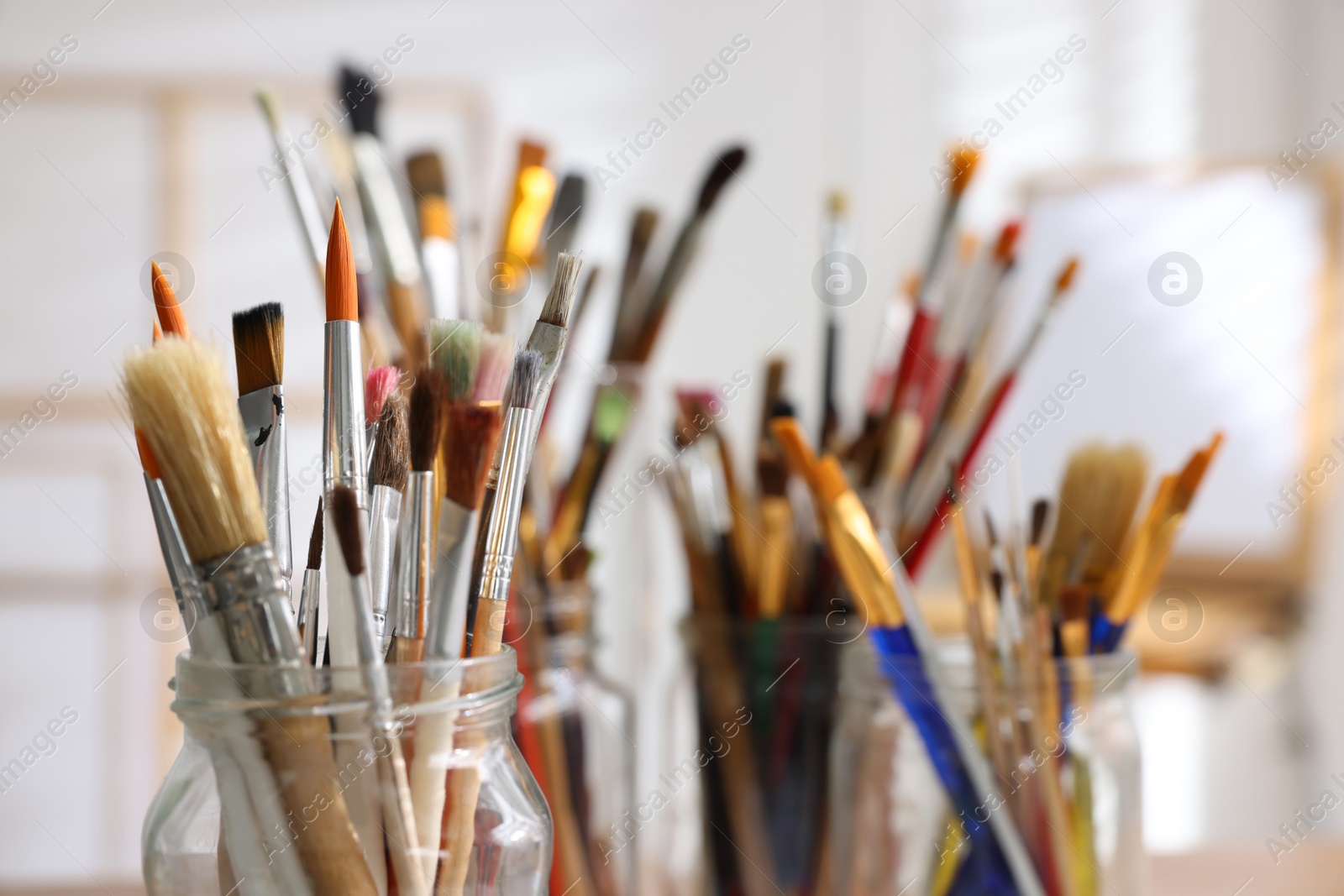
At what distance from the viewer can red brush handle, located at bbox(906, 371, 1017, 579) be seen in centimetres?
33

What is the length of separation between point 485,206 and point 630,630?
1.05 metres

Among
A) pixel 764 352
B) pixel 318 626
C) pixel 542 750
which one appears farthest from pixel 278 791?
pixel 764 352

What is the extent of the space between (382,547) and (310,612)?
0.02m

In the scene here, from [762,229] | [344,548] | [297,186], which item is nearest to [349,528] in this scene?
[344,548]

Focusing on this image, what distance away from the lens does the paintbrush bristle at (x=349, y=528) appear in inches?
7.0

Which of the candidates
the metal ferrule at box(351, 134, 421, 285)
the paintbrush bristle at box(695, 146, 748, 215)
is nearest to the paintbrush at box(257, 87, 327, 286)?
the metal ferrule at box(351, 134, 421, 285)

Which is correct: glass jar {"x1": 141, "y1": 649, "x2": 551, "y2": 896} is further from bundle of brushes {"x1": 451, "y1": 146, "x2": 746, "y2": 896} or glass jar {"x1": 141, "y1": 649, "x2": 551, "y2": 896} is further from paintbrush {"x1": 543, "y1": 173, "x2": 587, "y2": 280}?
paintbrush {"x1": 543, "y1": 173, "x2": 587, "y2": 280}

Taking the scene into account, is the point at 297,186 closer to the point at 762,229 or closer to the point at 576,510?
the point at 576,510

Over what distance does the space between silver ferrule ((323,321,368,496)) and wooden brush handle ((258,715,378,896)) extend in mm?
41

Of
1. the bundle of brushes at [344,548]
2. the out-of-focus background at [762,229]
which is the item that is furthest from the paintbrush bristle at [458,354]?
the out-of-focus background at [762,229]

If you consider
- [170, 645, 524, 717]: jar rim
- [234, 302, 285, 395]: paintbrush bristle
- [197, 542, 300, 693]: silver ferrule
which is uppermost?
[234, 302, 285, 395]: paintbrush bristle

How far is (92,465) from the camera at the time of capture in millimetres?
1221

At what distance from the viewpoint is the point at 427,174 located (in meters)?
0.36

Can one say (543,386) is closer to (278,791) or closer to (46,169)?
(278,791)
